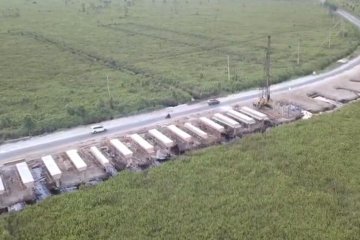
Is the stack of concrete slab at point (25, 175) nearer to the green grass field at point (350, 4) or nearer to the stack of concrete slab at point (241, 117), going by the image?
the stack of concrete slab at point (241, 117)

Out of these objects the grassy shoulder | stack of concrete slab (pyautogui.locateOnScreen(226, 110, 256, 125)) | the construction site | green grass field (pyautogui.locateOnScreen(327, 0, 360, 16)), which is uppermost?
green grass field (pyautogui.locateOnScreen(327, 0, 360, 16))

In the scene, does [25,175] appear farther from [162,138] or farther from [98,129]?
[162,138]

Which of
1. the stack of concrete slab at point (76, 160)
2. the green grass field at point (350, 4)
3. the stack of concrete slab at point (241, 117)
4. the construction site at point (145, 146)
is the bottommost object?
the construction site at point (145, 146)

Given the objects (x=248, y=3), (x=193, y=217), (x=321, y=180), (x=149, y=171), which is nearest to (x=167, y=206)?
(x=193, y=217)

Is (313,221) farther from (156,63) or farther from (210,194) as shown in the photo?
(156,63)

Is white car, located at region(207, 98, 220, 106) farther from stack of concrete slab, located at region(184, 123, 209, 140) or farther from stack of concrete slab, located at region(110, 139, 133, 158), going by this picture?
stack of concrete slab, located at region(110, 139, 133, 158)

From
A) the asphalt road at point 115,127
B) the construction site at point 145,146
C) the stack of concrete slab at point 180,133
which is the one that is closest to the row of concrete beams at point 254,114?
the construction site at point 145,146

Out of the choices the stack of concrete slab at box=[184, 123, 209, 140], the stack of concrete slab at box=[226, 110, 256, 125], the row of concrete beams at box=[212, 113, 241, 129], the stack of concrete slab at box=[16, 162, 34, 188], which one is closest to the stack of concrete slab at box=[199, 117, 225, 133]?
the row of concrete beams at box=[212, 113, 241, 129]
